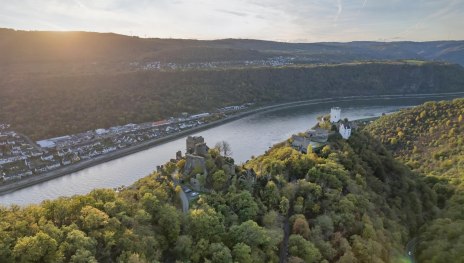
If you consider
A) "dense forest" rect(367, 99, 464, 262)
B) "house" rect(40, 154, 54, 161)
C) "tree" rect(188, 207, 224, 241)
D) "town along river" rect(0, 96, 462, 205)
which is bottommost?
"town along river" rect(0, 96, 462, 205)

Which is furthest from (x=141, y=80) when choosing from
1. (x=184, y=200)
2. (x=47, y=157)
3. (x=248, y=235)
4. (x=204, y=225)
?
(x=248, y=235)

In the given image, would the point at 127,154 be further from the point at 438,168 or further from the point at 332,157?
the point at 438,168

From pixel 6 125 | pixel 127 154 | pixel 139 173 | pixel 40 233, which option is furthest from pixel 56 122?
pixel 40 233

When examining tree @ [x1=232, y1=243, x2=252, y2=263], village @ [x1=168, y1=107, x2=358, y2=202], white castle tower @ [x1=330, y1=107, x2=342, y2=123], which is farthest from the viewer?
white castle tower @ [x1=330, y1=107, x2=342, y2=123]

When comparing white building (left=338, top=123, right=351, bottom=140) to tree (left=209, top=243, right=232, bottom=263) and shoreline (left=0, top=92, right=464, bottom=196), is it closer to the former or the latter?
tree (left=209, top=243, right=232, bottom=263)

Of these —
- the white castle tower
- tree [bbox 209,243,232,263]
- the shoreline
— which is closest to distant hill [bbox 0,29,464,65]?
the shoreline

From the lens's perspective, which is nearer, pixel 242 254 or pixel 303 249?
pixel 242 254

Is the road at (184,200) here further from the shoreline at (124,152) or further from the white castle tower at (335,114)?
the shoreline at (124,152)

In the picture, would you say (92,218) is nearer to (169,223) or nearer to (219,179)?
(169,223)
